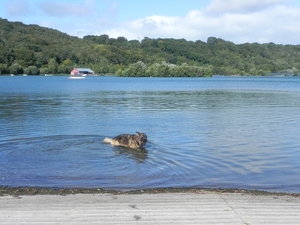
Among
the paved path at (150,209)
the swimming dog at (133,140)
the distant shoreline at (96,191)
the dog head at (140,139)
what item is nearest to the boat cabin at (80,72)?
the swimming dog at (133,140)

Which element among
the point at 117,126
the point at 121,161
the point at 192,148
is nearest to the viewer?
the point at 121,161

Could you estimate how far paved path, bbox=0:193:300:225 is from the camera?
800 cm

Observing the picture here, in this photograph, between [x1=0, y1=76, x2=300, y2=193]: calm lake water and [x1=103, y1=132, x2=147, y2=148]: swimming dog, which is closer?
[x1=0, y1=76, x2=300, y2=193]: calm lake water

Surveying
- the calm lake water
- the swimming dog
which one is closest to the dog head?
the swimming dog

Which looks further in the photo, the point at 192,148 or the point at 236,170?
the point at 192,148

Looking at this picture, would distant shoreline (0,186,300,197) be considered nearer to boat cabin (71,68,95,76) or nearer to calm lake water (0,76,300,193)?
calm lake water (0,76,300,193)

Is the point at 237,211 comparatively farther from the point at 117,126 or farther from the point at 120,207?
the point at 117,126

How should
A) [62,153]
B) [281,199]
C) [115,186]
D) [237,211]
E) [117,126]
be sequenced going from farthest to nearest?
1. [117,126]
2. [62,153]
3. [115,186]
4. [281,199]
5. [237,211]

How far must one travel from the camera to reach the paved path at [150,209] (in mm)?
8000

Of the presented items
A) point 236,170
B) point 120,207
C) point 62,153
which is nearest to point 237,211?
point 120,207

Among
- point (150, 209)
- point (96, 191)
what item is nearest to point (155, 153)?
point (96, 191)

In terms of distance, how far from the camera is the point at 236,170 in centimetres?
1413

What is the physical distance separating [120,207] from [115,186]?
296cm

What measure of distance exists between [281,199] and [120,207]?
383 cm
